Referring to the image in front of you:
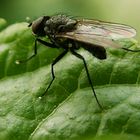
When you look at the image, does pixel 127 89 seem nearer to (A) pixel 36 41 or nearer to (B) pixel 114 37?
(B) pixel 114 37

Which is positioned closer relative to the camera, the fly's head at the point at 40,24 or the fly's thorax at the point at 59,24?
the fly's thorax at the point at 59,24

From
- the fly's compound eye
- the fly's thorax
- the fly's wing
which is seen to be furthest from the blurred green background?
the fly's wing

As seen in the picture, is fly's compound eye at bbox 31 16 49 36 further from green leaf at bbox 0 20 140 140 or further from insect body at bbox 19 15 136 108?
green leaf at bbox 0 20 140 140

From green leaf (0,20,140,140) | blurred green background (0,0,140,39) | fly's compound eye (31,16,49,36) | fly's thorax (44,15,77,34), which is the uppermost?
fly's thorax (44,15,77,34)

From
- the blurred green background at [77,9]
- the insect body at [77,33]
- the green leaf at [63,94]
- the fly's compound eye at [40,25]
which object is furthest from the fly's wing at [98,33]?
the blurred green background at [77,9]

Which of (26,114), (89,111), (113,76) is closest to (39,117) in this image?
(26,114)

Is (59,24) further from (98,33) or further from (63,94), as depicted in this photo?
(63,94)

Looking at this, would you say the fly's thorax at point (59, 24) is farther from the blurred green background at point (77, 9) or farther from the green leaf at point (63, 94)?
the blurred green background at point (77, 9)
